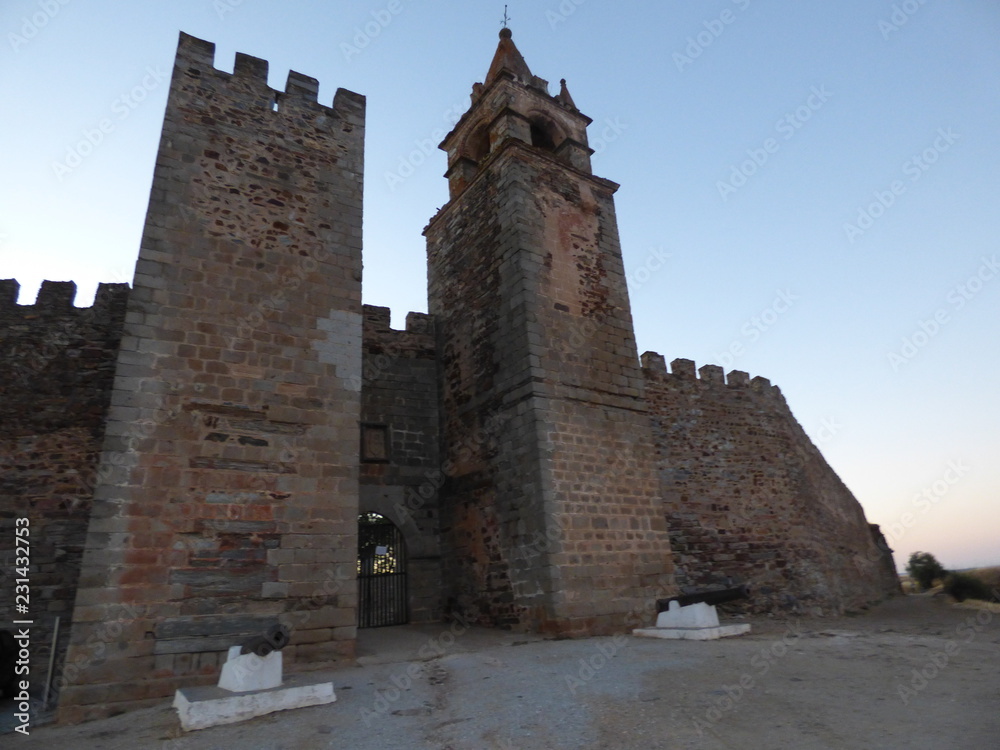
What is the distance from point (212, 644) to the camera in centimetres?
579

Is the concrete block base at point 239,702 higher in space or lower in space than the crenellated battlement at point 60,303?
lower

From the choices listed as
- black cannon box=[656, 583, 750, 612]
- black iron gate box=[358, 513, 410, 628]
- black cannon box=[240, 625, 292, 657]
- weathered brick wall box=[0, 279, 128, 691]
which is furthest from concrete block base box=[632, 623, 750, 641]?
weathered brick wall box=[0, 279, 128, 691]

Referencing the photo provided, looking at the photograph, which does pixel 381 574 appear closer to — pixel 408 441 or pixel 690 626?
pixel 408 441

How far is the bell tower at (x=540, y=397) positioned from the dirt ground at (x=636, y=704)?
1495 mm

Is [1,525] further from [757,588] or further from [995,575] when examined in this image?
[995,575]

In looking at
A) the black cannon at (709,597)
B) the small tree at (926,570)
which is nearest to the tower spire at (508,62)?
the black cannon at (709,597)

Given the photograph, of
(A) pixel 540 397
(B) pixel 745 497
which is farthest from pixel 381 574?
(B) pixel 745 497

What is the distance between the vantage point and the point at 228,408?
666 cm

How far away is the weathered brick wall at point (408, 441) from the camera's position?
10.5m

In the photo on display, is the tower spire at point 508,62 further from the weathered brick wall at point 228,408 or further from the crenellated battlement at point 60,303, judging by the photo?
the crenellated battlement at point 60,303

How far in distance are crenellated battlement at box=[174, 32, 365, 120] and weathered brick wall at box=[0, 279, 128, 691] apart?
440 cm

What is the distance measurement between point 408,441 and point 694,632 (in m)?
5.92

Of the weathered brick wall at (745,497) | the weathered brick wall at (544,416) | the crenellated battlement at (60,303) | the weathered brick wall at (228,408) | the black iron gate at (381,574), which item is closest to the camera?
the weathered brick wall at (228,408)

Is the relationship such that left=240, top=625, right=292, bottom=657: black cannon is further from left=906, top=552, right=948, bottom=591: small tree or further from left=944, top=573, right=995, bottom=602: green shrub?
left=906, top=552, right=948, bottom=591: small tree
